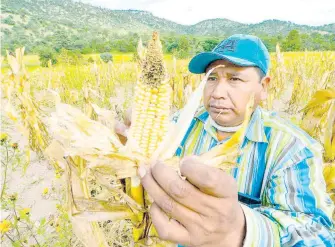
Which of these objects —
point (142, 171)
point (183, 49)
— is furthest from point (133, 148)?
point (183, 49)

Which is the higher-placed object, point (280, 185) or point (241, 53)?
point (241, 53)

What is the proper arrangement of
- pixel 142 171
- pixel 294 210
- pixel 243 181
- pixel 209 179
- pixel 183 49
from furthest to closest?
pixel 183 49, pixel 243 181, pixel 294 210, pixel 142 171, pixel 209 179

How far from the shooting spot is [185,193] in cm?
72

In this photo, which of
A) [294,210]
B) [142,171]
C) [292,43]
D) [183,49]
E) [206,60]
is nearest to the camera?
[142,171]

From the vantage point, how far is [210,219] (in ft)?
2.45

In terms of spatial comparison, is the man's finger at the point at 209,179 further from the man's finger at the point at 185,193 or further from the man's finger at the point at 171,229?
the man's finger at the point at 171,229

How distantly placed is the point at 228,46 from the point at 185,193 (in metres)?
0.94

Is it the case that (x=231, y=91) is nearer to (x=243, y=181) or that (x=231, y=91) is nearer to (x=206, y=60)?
(x=206, y=60)

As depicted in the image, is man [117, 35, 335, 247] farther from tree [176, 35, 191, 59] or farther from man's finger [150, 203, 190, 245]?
tree [176, 35, 191, 59]

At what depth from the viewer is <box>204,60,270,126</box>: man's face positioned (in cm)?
143

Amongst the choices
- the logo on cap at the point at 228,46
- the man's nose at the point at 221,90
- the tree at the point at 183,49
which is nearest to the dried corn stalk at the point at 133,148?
the man's nose at the point at 221,90

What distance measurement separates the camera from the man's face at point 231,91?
4.69 feet

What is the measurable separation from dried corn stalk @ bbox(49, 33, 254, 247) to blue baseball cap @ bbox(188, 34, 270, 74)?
476mm

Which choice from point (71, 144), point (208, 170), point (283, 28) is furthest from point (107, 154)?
point (283, 28)
